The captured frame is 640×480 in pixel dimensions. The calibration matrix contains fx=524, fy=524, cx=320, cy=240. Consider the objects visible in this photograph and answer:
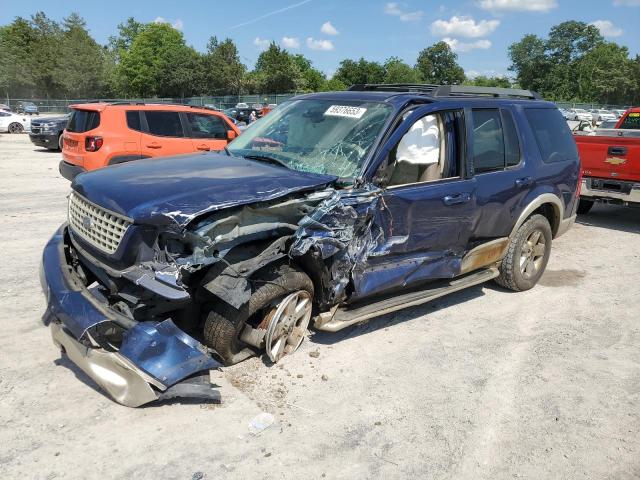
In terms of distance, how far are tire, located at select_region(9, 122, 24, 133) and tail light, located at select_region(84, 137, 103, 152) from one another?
Result: 74.0ft

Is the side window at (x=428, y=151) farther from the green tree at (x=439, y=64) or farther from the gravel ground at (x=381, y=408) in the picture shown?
the green tree at (x=439, y=64)

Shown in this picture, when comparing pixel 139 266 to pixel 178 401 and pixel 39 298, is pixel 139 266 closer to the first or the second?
pixel 178 401

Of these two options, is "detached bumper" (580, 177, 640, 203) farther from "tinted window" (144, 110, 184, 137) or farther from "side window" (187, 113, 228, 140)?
"tinted window" (144, 110, 184, 137)

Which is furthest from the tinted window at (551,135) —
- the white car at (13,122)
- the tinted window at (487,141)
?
the white car at (13,122)

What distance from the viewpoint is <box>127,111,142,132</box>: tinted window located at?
31.7 ft

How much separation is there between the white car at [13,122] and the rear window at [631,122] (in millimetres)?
27239

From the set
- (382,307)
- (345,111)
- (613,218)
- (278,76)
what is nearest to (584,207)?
(613,218)

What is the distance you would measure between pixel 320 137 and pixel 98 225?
1897mm

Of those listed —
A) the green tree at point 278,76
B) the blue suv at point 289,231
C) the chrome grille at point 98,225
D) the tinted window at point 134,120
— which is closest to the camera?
the blue suv at point 289,231

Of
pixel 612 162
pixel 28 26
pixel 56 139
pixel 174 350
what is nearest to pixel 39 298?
pixel 174 350

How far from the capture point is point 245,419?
3213mm

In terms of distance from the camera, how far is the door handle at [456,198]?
445 cm

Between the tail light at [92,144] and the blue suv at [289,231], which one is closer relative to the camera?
the blue suv at [289,231]

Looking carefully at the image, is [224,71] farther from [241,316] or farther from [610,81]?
[241,316]
